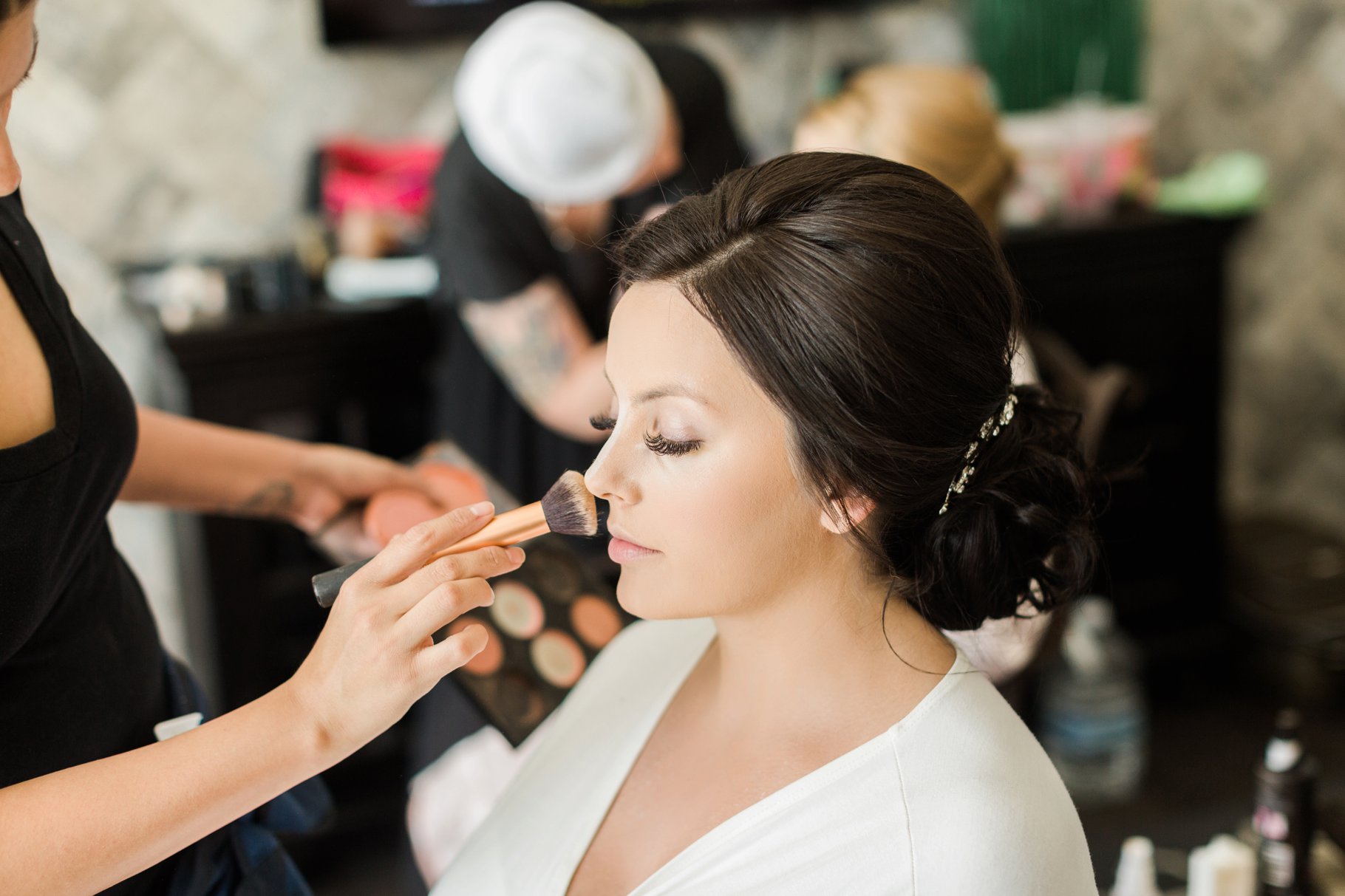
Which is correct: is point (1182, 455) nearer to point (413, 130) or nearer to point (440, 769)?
point (413, 130)

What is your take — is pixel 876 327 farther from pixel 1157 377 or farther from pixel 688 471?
pixel 1157 377

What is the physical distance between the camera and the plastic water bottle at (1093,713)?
2691 millimetres

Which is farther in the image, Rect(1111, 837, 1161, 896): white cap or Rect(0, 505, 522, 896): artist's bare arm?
Rect(1111, 837, 1161, 896): white cap

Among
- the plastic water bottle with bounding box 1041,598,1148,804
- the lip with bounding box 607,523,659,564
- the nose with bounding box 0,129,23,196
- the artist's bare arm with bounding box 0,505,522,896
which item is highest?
the nose with bounding box 0,129,23,196

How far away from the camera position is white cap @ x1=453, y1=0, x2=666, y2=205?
1753 millimetres

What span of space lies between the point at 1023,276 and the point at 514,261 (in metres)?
1.32

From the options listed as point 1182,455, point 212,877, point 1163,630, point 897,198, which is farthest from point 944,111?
point 1163,630

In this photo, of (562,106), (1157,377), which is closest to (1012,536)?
(562,106)

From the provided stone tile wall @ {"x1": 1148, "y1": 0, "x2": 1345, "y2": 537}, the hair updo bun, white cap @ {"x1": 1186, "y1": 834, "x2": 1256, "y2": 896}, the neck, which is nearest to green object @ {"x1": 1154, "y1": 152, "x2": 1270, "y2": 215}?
stone tile wall @ {"x1": 1148, "y1": 0, "x2": 1345, "y2": 537}

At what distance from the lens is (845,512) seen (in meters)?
0.96

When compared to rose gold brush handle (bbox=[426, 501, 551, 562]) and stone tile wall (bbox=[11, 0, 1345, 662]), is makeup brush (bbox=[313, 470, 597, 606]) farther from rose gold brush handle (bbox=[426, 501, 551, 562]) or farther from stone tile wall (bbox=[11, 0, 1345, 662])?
stone tile wall (bbox=[11, 0, 1345, 662])

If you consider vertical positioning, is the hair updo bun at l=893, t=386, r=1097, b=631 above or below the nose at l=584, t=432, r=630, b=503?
below

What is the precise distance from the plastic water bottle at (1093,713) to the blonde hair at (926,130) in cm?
129

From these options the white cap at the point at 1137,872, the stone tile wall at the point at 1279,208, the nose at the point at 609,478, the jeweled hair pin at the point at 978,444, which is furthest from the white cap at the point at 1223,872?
the stone tile wall at the point at 1279,208
